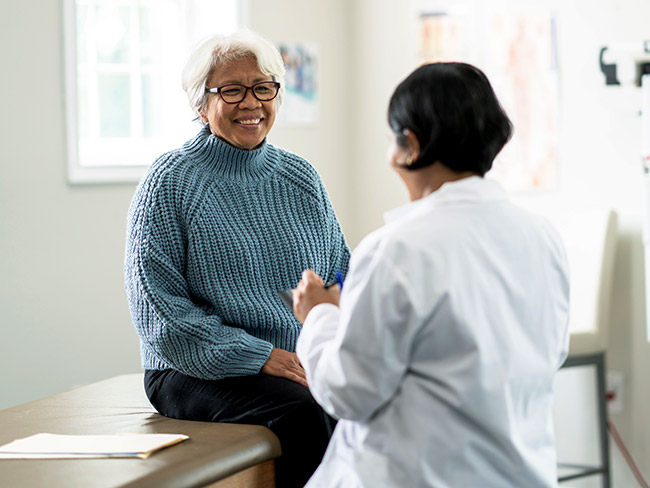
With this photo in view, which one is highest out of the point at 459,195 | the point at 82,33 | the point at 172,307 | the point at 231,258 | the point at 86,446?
the point at 82,33

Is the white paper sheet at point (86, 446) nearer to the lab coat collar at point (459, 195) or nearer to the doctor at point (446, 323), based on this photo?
the doctor at point (446, 323)

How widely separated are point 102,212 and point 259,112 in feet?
4.76

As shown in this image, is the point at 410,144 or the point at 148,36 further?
the point at 148,36

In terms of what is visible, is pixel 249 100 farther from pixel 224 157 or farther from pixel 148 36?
pixel 148 36

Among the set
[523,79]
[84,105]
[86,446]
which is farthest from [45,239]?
[523,79]

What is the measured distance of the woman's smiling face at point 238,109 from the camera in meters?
2.19

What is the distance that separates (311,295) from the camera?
1.48 m

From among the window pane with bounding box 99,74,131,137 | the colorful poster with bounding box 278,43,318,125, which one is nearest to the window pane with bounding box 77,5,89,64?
the window pane with bounding box 99,74,131,137

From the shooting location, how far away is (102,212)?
3.46m

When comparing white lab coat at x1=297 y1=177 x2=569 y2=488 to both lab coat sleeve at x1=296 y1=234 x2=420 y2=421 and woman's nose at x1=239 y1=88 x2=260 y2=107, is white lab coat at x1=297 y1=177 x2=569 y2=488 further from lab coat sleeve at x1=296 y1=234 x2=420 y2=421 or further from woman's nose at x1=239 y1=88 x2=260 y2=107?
woman's nose at x1=239 y1=88 x2=260 y2=107

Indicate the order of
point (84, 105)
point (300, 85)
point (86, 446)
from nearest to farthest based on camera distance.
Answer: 1. point (86, 446)
2. point (84, 105)
3. point (300, 85)

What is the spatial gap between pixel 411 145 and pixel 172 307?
2.89ft

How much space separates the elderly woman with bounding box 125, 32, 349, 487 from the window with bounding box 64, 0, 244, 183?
1435mm

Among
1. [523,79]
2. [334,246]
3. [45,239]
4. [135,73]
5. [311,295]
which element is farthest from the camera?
[135,73]
